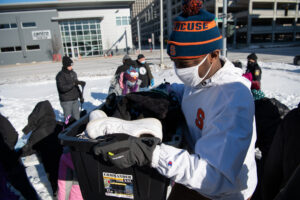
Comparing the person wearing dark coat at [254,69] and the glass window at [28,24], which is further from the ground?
the glass window at [28,24]

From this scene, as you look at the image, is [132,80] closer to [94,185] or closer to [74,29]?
[94,185]

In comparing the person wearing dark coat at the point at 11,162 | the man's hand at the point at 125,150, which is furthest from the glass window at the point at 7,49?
the man's hand at the point at 125,150

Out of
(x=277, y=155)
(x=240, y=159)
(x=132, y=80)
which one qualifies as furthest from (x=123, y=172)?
(x=132, y=80)

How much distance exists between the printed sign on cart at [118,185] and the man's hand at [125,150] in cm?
23

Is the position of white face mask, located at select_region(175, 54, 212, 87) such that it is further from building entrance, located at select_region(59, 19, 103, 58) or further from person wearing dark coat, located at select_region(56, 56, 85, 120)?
building entrance, located at select_region(59, 19, 103, 58)

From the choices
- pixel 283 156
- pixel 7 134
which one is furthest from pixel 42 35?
pixel 283 156

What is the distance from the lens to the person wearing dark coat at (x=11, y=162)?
2.49 metres

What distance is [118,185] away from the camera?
1.29m

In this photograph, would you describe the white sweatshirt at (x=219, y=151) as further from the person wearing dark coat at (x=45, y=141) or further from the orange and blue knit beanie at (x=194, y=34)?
the person wearing dark coat at (x=45, y=141)

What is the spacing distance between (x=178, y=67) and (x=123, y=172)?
0.80m

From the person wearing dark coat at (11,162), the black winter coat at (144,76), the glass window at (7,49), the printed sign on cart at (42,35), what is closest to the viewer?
the person wearing dark coat at (11,162)

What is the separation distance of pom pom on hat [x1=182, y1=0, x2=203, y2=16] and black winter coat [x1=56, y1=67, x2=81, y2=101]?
4.33 meters

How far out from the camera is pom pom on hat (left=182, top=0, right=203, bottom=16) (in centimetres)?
131

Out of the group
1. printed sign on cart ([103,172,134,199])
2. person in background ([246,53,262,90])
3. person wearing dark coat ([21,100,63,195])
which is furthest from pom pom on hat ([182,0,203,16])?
person in background ([246,53,262,90])
